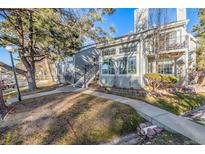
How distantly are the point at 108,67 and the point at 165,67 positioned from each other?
3.45 metres

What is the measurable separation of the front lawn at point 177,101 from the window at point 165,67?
2.12 metres

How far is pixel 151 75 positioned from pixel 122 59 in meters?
2.27

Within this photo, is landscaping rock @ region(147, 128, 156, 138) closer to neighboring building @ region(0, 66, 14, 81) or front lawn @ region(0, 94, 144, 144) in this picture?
front lawn @ region(0, 94, 144, 144)

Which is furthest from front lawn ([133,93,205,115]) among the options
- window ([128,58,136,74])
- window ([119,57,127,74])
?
window ([119,57,127,74])

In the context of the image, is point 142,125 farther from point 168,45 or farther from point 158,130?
point 168,45

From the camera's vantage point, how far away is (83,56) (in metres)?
13.2

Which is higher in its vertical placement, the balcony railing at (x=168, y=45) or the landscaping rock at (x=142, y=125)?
the balcony railing at (x=168, y=45)

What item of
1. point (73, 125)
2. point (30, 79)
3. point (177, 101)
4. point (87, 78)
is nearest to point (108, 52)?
point (87, 78)

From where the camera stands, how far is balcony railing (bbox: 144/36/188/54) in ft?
27.5

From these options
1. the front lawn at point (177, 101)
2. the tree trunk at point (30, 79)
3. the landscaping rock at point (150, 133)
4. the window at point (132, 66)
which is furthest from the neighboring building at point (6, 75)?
the window at point (132, 66)

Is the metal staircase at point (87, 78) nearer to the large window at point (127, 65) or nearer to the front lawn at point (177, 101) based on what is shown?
the large window at point (127, 65)

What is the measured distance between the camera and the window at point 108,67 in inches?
396

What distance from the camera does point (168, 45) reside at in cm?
861
